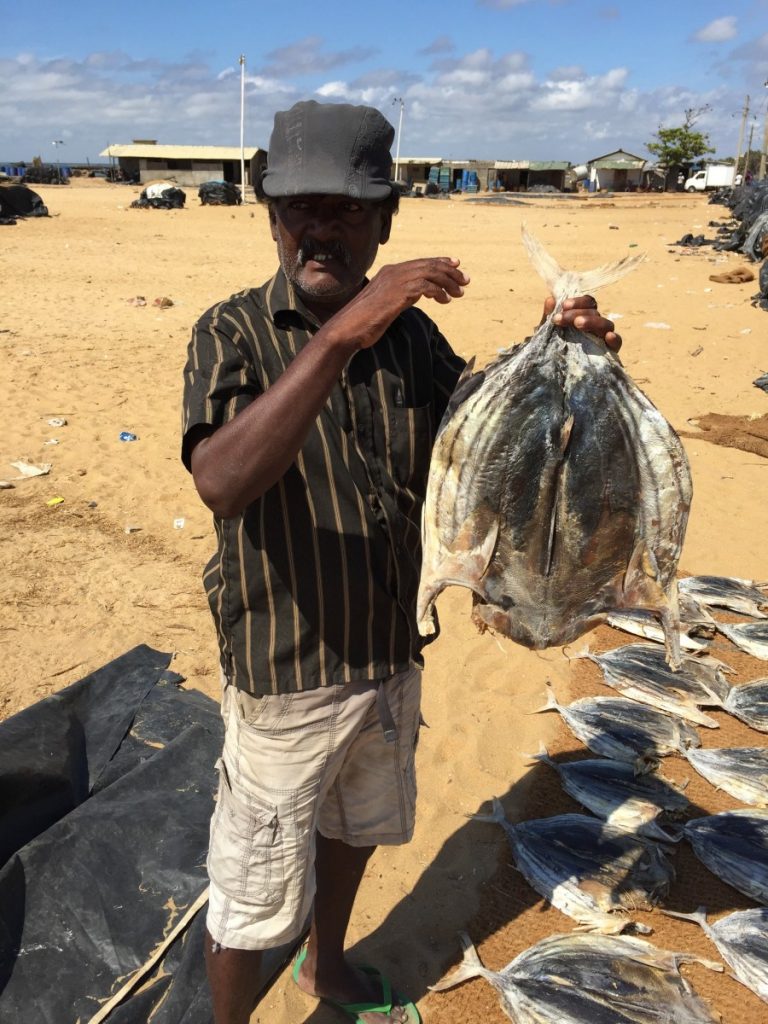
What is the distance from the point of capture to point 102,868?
9.67 feet

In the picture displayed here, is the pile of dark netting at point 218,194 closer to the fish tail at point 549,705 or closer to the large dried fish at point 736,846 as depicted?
the fish tail at point 549,705

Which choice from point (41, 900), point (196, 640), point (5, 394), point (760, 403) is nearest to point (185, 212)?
point (5, 394)

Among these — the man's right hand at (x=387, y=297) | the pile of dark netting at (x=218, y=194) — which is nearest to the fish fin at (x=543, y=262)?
the man's right hand at (x=387, y=297)

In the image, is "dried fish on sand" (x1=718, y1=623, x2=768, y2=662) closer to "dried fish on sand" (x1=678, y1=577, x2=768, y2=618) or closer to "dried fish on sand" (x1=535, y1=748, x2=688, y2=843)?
"dried fish on sand" (x1=678, y1=577, x2=768, y2=618)

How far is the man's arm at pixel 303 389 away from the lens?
1.56m

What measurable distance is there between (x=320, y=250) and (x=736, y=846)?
120 inches

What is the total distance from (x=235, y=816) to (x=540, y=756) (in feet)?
7.29

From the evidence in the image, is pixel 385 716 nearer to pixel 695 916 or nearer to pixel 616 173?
pixel 695 916

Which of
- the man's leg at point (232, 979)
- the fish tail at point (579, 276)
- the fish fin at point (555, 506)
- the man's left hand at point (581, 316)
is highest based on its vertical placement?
the fish tail at point (579, 276)

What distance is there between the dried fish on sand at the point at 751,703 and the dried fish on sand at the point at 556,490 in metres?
2.69

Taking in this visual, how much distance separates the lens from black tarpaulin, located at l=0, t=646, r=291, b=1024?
269 cm

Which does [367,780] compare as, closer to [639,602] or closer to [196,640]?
[639,602]

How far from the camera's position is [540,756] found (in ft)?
12.8

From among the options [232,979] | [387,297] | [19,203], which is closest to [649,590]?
[387,297]
